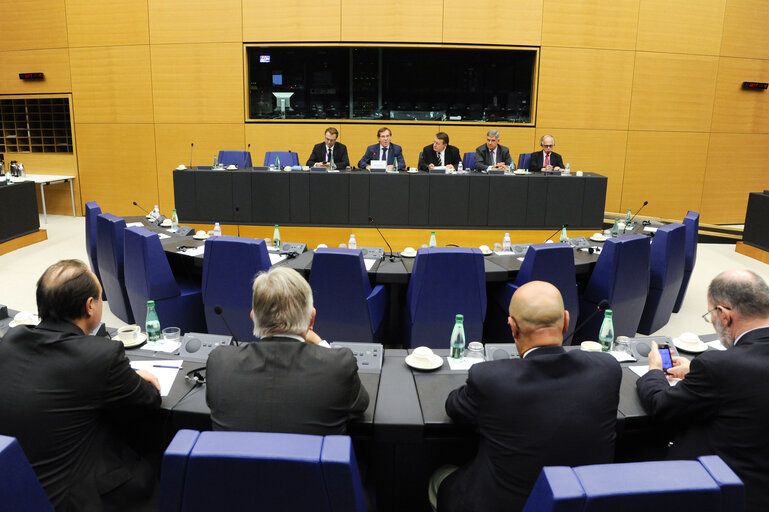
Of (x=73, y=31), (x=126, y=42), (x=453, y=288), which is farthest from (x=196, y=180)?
(x=453, y=288)

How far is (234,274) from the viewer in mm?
3883

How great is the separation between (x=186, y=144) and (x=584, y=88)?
21.8 ft

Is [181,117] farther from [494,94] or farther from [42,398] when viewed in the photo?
[42,398]

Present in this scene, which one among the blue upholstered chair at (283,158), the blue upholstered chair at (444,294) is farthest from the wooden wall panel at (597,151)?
the blue upholstered chair at (444,294)

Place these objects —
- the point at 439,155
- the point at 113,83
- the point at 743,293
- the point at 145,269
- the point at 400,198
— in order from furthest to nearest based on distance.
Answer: the point at 113,83
the point at 439,155
the point at 400,198
the point at 145,269
the point at 743,293

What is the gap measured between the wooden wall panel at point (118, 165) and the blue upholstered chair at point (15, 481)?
920 cm

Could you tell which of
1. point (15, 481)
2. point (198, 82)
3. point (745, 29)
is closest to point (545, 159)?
point (745, 29)

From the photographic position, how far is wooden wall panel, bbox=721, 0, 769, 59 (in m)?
9.46

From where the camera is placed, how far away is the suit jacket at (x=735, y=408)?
70.5 inches

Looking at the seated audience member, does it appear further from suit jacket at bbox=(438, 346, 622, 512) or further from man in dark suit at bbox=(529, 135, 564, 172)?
man in dark suit at bbox=(529, 135, 564, 172)

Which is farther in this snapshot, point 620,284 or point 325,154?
point 325,154

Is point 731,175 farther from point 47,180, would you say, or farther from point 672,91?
point 47,180

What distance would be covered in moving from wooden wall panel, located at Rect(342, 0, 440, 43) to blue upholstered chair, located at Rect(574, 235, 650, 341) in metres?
5.88

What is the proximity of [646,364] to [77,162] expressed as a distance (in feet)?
33.5
